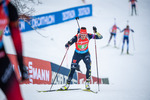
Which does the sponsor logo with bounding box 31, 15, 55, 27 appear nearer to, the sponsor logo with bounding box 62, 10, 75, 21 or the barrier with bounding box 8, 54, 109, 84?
the sponsor logo with bounding box 62, 10, 75, 21

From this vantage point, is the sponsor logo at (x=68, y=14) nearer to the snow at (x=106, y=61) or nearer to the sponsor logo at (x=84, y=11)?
the sponsor logo at (x=84, y=11)

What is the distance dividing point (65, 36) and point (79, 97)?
18.5 ft

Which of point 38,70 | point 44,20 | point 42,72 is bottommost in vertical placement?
point 42,72

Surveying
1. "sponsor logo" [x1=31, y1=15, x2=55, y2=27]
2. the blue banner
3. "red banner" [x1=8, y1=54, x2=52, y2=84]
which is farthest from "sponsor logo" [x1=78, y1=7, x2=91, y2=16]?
"red banner" [x1=8, y1=54, x2=52, y2=84]

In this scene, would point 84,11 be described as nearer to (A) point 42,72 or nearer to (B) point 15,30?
(A) point 42,72

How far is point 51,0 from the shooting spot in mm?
15531

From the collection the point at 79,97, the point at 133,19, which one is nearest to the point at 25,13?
the point at 79,97

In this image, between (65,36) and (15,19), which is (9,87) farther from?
(65,36)

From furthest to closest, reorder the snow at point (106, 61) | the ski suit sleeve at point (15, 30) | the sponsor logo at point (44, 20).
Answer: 1. the sponsor logo at point (44, 20)
2. the snow at point (106, 61)
3. the ski suit sleeve at point (15, 30)

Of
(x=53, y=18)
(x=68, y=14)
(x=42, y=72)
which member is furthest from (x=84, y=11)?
(x=42, y=72)

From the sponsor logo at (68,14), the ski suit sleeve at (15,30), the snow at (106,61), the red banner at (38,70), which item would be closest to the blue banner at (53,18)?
the sponsor logo at (68,14)

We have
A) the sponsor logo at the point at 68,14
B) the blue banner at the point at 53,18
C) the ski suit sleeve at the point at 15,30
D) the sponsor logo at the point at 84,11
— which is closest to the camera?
the ski suit sleeve at the point at 15,30

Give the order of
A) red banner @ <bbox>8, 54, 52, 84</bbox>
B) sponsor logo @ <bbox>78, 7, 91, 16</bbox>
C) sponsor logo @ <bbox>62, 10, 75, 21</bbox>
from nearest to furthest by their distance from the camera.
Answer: red banner @ <bbox>8, 54, 52, 84</bbox> → sponsor logo @ <bbox>62, 10, 75, 21</bbox> → sponsor logo @ <bbox>78, 7, 91, 16</bbox>

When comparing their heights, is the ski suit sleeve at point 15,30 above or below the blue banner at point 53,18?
below
